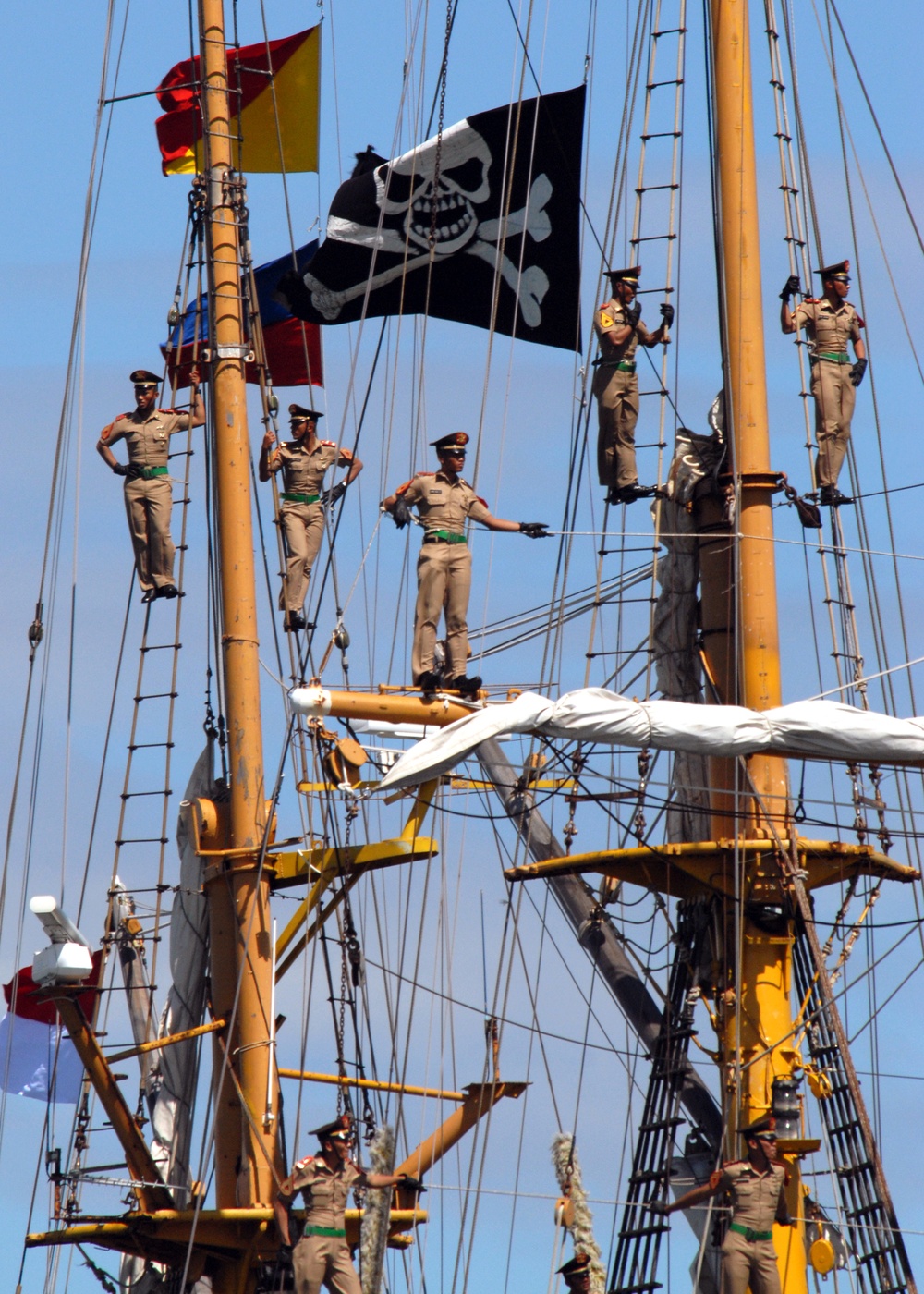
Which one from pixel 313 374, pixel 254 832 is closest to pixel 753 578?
pixel 254 832

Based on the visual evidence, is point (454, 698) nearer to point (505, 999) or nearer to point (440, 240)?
point (505, 999)

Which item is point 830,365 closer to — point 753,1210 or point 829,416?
point 829,416

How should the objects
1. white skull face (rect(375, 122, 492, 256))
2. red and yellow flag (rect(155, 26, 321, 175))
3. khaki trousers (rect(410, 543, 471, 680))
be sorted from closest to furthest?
1. khaki trousers (rect(410, 543, 471, 680))
2. white skull face (rect(375, 122, 492, 256))
3. red and yellow flag (rect(155, 26, 321, 175))

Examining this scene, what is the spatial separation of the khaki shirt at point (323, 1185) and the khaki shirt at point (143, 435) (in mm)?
10046

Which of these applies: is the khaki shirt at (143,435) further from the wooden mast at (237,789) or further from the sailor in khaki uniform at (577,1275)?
the sailor in khaki uniform at (577,1275)

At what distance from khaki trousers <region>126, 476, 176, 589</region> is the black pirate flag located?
2.36 m

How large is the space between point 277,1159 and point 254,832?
10.8ft

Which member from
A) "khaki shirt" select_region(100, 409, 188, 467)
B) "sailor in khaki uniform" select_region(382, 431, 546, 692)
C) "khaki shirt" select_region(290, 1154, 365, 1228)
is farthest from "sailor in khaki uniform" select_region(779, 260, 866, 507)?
"khaki shirt" select_region(290, 1154, 365, 1228)

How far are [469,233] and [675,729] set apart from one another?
304 inches

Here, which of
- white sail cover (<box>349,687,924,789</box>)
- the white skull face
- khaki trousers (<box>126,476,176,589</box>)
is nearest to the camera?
white sail cover (<box>349,687,924,789</box>)

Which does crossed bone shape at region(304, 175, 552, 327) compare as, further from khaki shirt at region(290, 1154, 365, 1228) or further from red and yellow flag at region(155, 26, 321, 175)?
khaki shirt at region(290, 1154, 365, 1228)

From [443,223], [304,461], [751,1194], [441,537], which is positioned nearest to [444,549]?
[441,537]

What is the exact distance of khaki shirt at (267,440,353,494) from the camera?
3494 cm

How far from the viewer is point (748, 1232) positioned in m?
26.5
